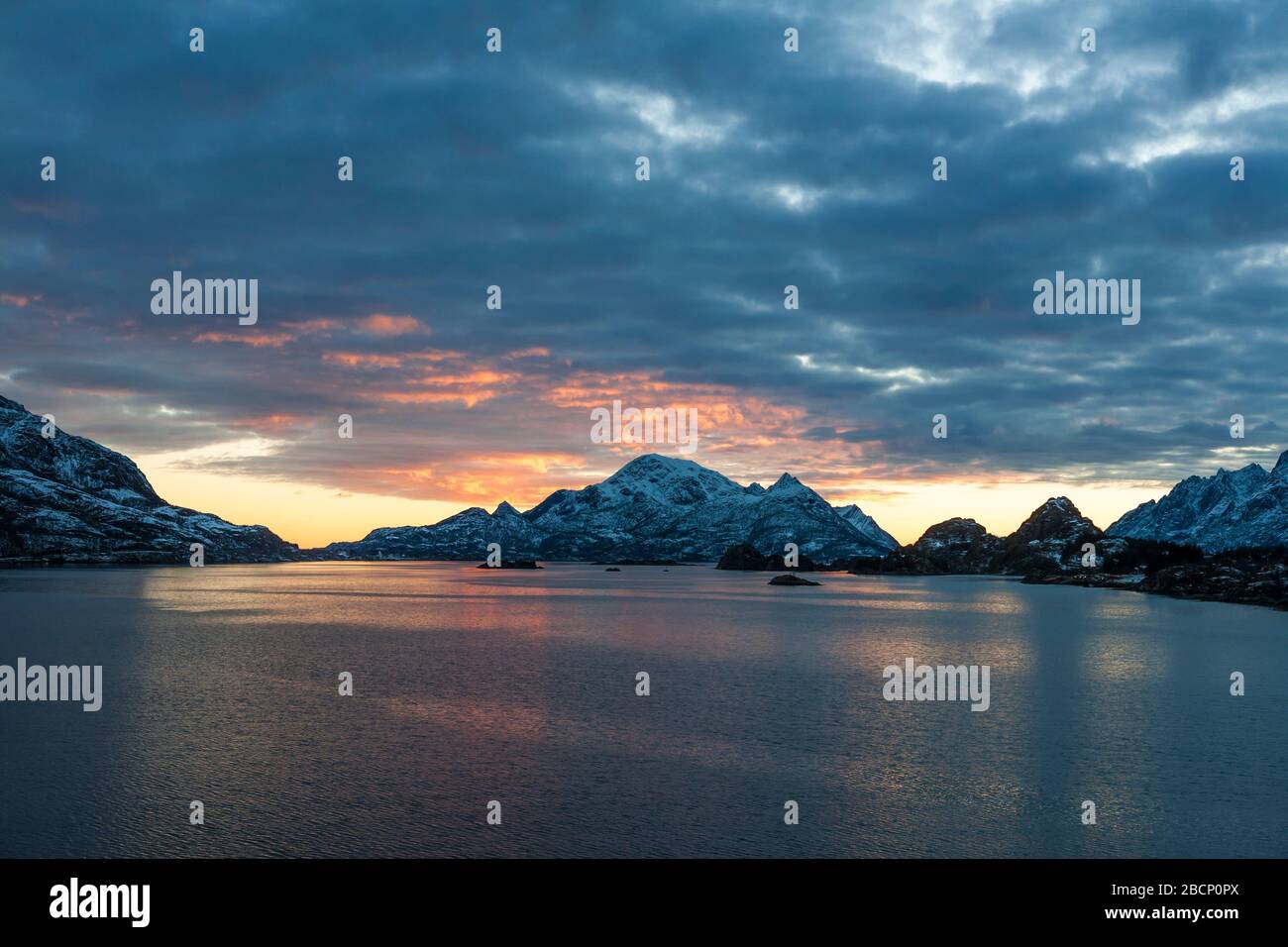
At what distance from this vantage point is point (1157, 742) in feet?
133

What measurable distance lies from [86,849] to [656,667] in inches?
1825

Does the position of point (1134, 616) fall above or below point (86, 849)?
below

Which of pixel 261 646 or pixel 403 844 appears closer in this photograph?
pixel 403 844

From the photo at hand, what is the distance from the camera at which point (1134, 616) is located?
13088 cm

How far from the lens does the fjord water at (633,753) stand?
26.5 m

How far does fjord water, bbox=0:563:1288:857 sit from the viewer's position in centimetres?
2655

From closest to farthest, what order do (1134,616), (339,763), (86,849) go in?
(86,849), (339,763), (1134,616)

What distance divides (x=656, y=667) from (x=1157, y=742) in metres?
35.9

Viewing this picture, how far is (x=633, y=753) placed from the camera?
37.5 metres
